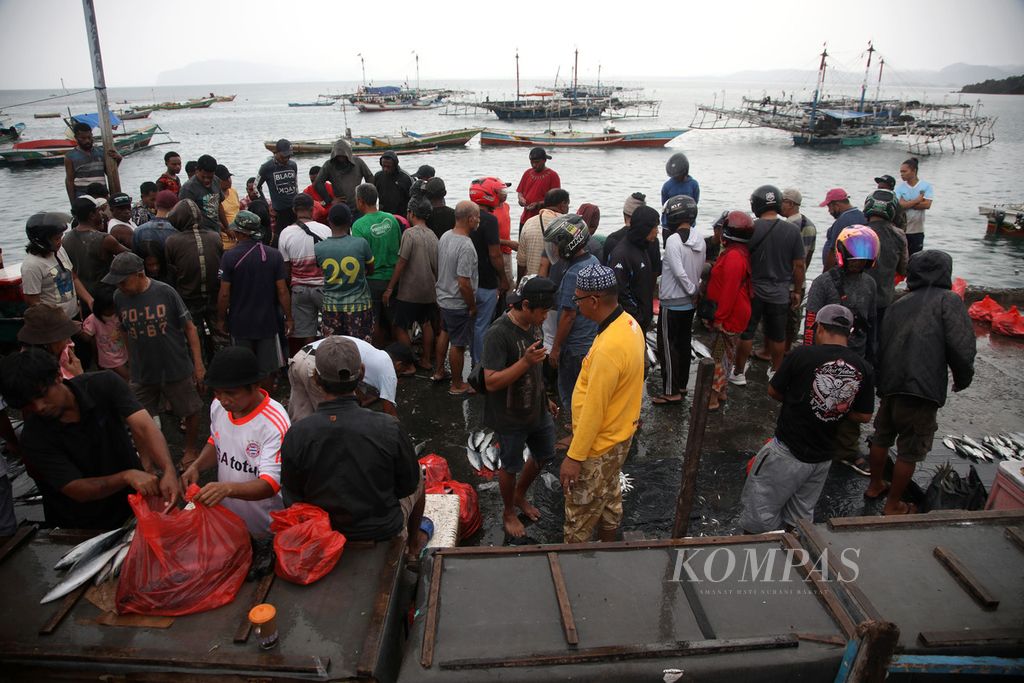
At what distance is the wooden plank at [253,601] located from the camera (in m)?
2.37

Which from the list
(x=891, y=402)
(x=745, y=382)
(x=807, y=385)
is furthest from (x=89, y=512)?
(x=745, y=382)

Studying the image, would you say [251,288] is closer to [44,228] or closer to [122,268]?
[122,268]

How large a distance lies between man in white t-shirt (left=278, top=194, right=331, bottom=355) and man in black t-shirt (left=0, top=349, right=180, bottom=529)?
9.45 feet

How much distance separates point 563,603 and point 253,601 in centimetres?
136

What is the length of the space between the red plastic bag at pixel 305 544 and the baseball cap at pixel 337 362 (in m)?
0.64

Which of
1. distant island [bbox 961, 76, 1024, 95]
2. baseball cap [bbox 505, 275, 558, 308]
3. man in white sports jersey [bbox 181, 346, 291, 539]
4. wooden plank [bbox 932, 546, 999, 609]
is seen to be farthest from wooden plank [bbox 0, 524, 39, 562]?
distant island [bbox 961, 76, 1024, 95]

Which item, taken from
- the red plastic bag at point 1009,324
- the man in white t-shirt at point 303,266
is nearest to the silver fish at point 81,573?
the man in white t-shirt at point 303,266

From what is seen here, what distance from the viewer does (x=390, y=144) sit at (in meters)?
38.9

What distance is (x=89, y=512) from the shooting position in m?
3.29

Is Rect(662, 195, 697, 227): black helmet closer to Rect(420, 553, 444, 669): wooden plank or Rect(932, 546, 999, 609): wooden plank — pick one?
Rect(932, 546, 999, 609): wooden plank

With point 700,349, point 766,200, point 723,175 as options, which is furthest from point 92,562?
point 723,175

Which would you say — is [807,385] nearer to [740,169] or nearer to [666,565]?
[666,565]

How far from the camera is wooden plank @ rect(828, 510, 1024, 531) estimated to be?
3.07 m

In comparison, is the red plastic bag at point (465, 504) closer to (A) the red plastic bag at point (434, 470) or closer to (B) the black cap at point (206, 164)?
(A) the red plastic bag at point (434, 470)
